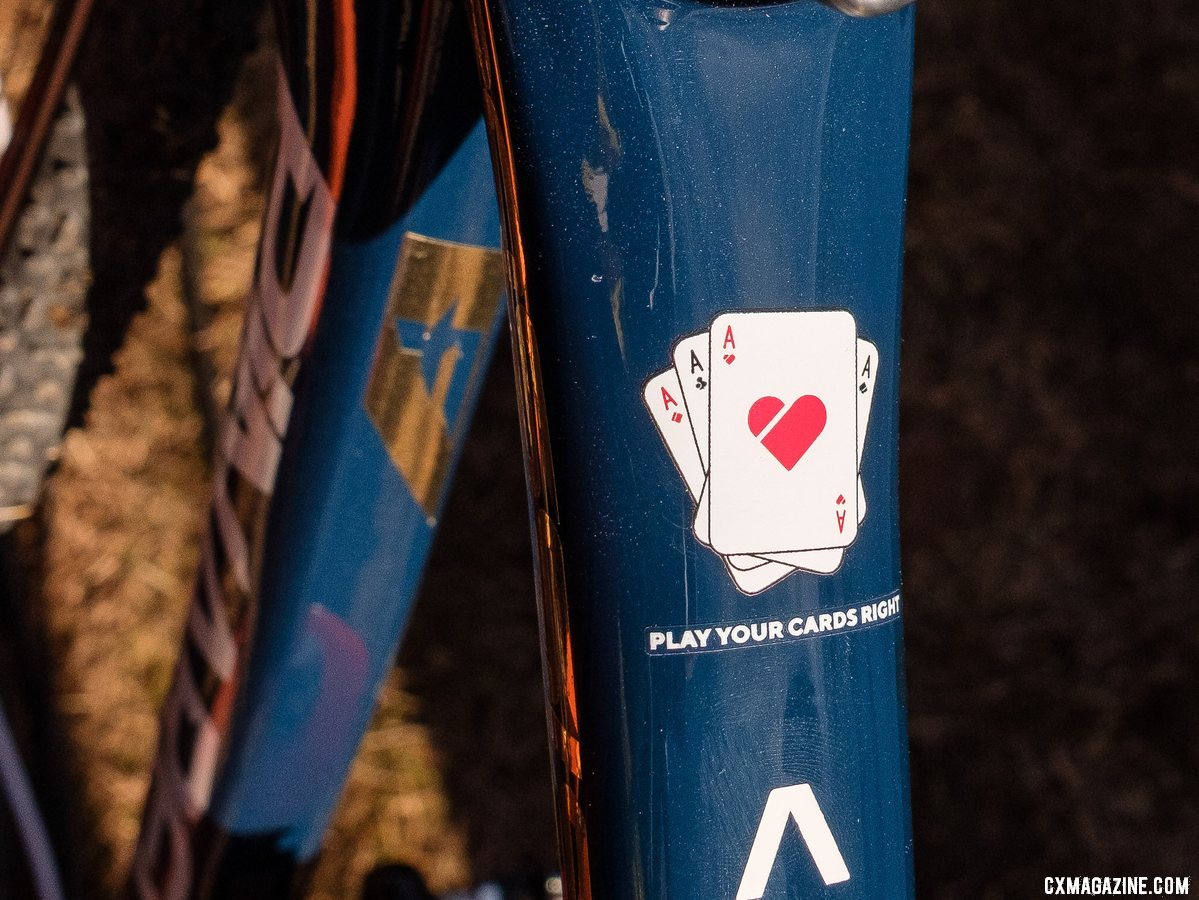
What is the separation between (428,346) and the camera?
20.3 inches

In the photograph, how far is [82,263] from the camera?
65cm

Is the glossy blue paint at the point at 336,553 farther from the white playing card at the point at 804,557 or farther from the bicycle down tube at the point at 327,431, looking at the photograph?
the white playing card at the point at 804,557

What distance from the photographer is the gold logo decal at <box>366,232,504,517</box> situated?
0.50 m

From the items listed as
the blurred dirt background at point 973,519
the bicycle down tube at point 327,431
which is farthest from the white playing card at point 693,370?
the blurred dirt background at point 973,519

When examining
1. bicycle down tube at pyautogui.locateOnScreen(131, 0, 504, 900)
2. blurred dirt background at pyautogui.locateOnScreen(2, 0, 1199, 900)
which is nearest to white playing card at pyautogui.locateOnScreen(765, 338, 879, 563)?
bicycle down tube at pyautogui.locateOnScreen(131, 0, 504, 900)

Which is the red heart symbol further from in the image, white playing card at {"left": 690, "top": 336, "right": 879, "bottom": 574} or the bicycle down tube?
the bicycle down tube

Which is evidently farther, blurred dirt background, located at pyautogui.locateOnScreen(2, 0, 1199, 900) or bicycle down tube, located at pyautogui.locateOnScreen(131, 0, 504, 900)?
blurred dirt background, located at pyautogui.locateOnScreen(2, 0, 1199, 900)

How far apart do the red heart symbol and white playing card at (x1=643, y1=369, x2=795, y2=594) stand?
0.06ft

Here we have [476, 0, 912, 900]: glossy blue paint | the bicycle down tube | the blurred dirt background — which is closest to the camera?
[476, 0, 912, 900]: glossy blue paint

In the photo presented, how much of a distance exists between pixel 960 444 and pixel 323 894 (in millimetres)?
751

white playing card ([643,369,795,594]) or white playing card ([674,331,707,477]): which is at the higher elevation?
white playing card ([674,331,707,477])

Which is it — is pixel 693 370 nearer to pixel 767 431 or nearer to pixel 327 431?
pixel 767 431

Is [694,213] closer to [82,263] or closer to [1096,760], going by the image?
[82,263]

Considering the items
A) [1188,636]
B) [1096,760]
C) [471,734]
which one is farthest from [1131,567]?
[471,734]
